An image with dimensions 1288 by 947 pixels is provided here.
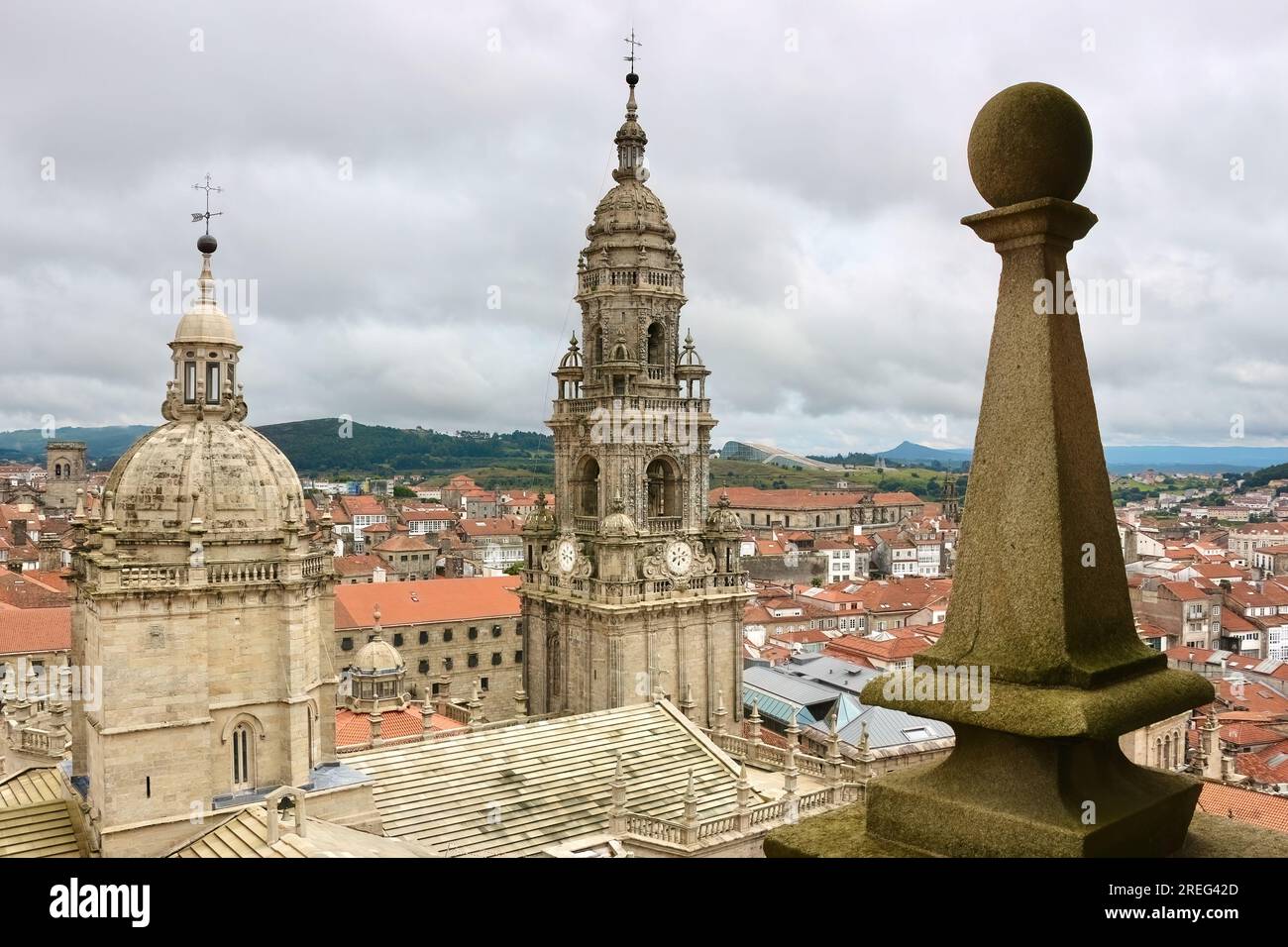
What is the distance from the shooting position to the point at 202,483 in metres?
22.7

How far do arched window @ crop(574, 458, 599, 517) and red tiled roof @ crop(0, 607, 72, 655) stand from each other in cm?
3365

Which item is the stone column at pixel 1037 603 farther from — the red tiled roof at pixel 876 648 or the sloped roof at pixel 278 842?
the red tiled roof at pixel 876 648

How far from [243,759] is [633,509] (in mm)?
22997

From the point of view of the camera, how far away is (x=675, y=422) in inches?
1764

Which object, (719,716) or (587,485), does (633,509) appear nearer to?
(587,485)

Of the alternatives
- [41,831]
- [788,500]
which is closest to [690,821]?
[41,831]

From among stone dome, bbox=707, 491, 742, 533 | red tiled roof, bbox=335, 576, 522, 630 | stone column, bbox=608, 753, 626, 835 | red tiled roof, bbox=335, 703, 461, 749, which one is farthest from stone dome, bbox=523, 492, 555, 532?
red tiled roof, bbox=335, 576, 522, 630

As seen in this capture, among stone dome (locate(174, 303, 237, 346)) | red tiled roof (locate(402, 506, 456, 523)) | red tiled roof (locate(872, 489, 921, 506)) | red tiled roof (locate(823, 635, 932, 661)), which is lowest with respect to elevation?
red tiled roof (locate(823, 635, 932, 661))

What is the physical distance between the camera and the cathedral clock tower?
41.7 metres

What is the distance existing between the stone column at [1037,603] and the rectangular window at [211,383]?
21831mm

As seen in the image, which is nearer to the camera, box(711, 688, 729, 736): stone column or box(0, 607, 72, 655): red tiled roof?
box(711, 688, 729, 736): stone column

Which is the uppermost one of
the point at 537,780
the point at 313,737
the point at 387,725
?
the point at 313,737

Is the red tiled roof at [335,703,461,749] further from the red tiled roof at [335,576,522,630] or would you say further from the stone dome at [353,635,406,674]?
the red tiled roof at [335,576,522,630]
